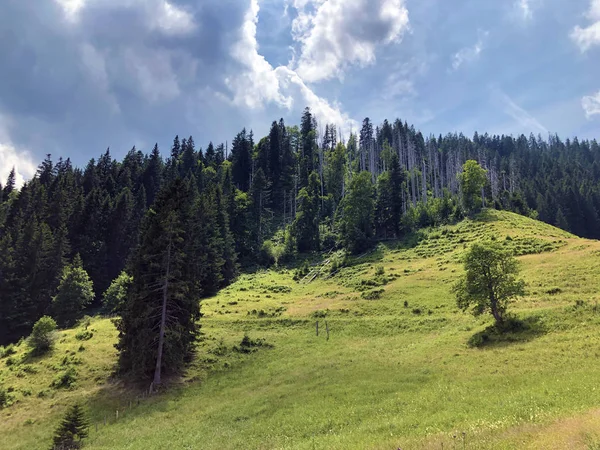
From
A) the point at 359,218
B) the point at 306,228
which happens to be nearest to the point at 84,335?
the point at 306,228

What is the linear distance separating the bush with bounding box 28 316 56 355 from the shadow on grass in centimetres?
4223

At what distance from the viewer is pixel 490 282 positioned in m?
35.1

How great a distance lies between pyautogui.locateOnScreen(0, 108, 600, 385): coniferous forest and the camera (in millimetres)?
38156

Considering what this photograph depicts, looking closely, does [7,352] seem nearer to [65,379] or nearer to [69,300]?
[65,379]

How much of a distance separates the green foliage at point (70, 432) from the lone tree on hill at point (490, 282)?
107 feet

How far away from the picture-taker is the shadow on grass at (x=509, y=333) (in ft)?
100

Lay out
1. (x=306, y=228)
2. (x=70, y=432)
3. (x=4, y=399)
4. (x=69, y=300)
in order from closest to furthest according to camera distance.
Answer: (x=70, y=432)
(x=4, y=399)
(x=69, y=300)
(x=306, y=228)

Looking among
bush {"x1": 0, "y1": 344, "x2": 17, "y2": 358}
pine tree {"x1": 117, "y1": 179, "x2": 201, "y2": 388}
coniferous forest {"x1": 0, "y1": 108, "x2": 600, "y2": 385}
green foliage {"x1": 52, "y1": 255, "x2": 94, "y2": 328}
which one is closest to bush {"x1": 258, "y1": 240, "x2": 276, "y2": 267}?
coniferous forest {"x1": 0, "y1": 108, "x2": 600, "y2": 385}

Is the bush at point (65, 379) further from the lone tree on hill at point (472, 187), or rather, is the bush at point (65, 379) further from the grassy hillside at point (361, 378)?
the lone tree on hill at point (472, 187)

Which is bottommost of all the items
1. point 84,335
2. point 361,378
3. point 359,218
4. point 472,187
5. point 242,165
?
point 361,378

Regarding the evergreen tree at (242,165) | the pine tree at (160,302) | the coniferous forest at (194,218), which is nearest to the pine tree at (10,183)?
the coniferous forest at (194,218)

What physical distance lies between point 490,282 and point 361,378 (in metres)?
16.3

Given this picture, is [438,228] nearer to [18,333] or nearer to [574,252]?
[574,252]

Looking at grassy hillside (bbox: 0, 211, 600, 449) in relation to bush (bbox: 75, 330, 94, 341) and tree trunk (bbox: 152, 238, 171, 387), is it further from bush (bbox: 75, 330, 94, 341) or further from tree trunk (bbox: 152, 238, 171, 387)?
tree trunk (bbox: 152, 238, 171, 387)
